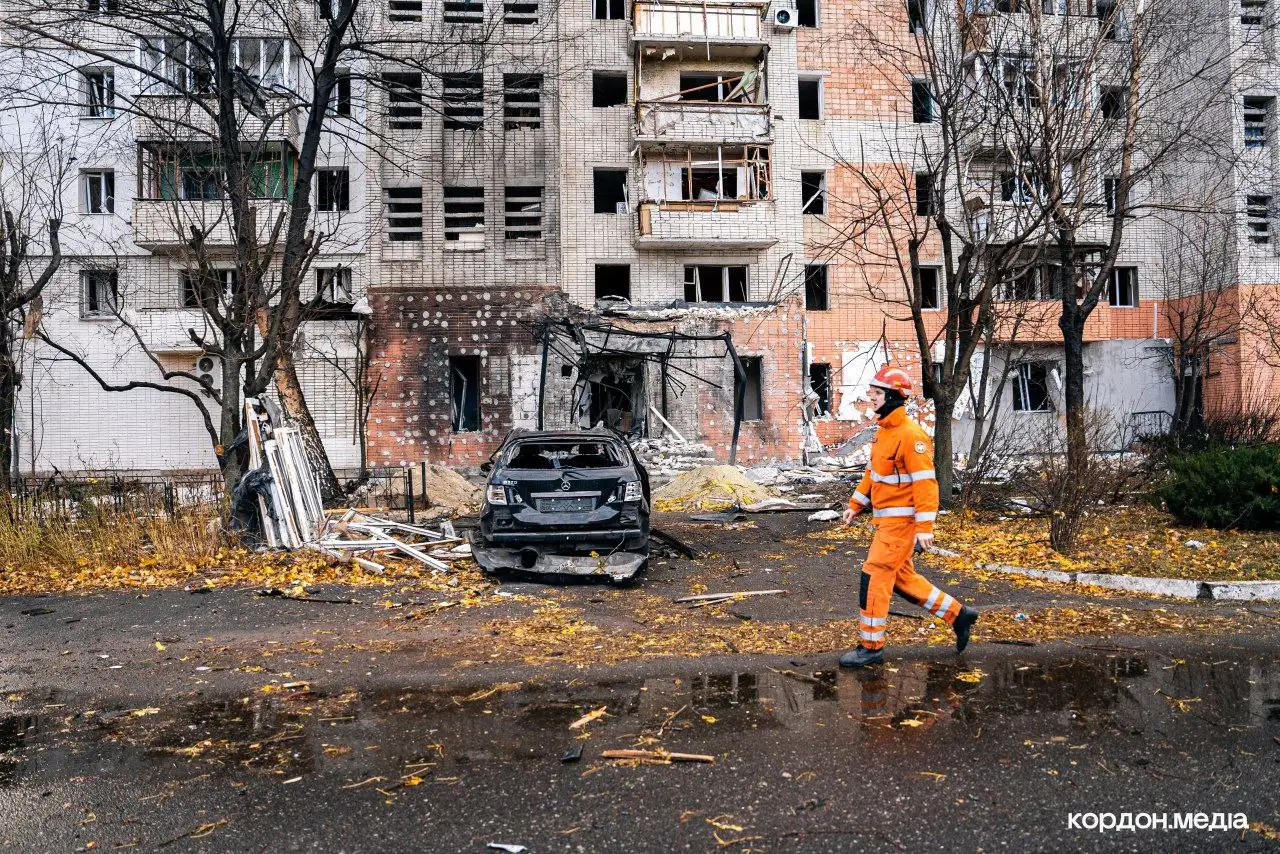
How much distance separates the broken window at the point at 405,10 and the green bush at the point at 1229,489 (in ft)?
72.5

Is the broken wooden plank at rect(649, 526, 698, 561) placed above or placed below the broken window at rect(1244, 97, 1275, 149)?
below

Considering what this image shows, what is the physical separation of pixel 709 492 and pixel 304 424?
26.8 feet

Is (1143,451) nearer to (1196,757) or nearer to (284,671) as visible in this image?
(1196,757)

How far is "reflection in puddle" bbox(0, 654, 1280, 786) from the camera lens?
14.4ft

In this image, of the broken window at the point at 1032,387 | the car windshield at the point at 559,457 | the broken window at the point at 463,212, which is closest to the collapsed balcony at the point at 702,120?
the broken window at the point at 463,212

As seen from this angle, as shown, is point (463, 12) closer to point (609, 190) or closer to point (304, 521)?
point (609, 190)

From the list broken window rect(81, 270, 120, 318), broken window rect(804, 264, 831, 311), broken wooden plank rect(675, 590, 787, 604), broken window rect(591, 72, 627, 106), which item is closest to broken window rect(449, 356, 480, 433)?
broken window rect(591, 72, 627, 106)

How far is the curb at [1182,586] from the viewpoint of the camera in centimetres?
790

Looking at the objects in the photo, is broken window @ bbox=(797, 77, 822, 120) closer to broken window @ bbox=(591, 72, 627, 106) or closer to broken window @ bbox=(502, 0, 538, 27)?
broken window @ bbox=(591, 72, 627, 106)

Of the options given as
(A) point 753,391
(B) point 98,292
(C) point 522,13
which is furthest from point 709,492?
(B) point 98,292

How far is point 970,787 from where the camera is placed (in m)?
3.81

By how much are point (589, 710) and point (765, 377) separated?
21.3 meters

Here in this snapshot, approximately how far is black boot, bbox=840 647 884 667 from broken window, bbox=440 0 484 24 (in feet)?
77.7

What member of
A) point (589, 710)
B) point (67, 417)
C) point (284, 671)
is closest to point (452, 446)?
point (67, 417)
